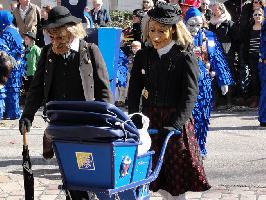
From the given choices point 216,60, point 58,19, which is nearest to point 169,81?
point 58,19

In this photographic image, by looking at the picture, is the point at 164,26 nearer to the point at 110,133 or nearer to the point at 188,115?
the point at 188,115

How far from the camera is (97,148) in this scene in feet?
13.9

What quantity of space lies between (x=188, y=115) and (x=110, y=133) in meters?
1.15

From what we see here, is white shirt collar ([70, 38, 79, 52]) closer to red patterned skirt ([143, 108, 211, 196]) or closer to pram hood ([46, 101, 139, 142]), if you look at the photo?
red patterned skirt ([143, 108, 211, 196])

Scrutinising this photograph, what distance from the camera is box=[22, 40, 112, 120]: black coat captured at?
5520mm

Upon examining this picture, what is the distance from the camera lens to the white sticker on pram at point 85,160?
4.27 m

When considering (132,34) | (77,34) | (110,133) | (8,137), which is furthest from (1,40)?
(110,133)

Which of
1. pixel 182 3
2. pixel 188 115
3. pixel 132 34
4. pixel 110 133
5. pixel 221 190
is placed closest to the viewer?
pixel 110 133

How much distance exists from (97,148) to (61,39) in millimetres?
1405

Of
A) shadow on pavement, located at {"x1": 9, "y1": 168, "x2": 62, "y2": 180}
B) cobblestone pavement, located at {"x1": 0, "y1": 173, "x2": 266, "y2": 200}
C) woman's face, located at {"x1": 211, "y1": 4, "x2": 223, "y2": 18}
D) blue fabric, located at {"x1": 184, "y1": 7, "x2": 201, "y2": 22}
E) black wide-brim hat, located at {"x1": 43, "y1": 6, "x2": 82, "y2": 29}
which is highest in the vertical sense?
black wide-brim hat, located at {"x1": 43, "y1": 6, "x2": 82, "y2": 29}

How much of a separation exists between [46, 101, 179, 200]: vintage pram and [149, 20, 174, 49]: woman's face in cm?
108

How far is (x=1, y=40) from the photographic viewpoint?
39.0 feet

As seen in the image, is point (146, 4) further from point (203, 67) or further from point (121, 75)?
point (203, 67)

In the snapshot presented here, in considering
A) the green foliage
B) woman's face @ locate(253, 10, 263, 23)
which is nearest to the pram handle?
woman's face @ locate(253, 10, 263, 23)
